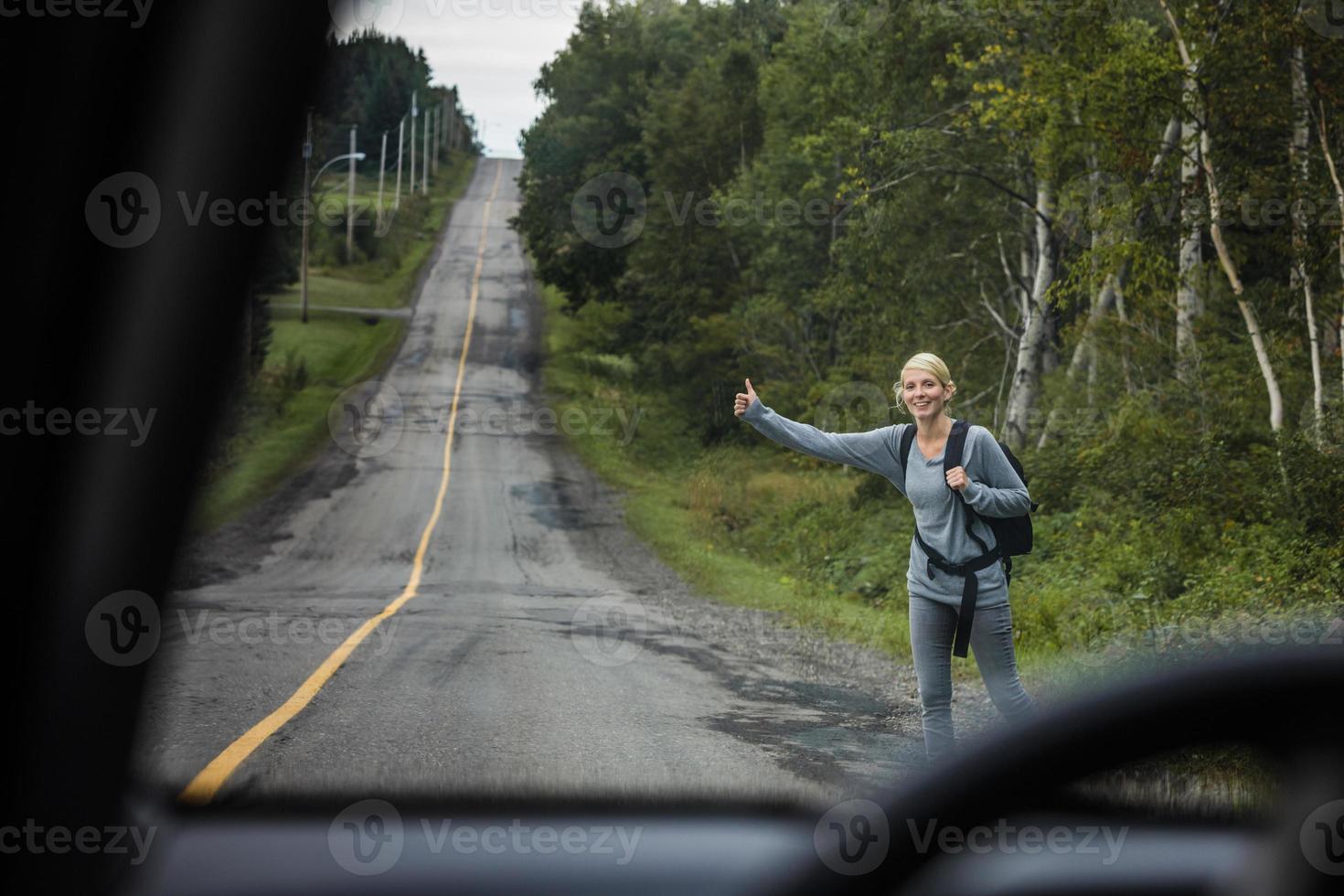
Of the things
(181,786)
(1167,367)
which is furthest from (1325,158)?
(181,786)

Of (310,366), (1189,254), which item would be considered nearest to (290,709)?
(1189,254)

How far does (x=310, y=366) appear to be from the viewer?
4194 centimetres

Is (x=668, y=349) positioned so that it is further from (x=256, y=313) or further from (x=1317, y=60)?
(x=1317, y=60)

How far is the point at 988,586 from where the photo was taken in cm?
534

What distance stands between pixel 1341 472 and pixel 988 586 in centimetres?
794

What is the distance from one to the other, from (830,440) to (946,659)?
1059mm

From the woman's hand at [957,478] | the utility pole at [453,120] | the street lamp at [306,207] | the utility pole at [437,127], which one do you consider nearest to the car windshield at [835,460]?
the woman's hand at [957,478]

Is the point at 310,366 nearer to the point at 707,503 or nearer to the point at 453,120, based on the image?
the point at 707,503

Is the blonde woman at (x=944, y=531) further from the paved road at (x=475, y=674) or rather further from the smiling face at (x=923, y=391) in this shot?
the paved road at (x=475, y=674)

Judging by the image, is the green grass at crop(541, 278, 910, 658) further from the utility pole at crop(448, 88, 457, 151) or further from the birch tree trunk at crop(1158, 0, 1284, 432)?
the utility pole at crop(448, 88, 457, 151)

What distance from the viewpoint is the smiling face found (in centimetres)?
529

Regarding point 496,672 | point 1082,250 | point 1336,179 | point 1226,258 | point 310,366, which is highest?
point 1336,179

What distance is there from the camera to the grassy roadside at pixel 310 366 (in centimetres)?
2720

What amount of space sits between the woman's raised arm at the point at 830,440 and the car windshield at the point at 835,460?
0.07 feet
